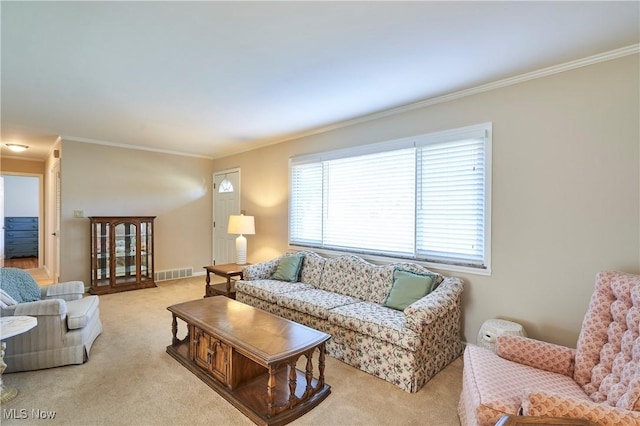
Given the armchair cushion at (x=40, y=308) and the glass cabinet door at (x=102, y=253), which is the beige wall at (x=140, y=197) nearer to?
the glass cabinet door at (x=102, y=253)

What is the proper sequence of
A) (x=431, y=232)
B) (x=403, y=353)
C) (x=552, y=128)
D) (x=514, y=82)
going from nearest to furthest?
1. (x=403, y=353)
2. (x=552, y=128)
3. (x=514, y=82)
4. (x=431, y=232)

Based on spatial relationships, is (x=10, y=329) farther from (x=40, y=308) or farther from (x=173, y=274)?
(x=173, y=274)

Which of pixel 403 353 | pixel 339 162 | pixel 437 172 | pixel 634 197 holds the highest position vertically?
pixel 339 162

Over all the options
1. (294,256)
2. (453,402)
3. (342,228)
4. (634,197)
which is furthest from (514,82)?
Answer: (294,256)

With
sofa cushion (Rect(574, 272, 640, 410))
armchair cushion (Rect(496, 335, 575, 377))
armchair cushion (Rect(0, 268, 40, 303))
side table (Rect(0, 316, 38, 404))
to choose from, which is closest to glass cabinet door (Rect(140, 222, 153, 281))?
armchair cushion (Rect(0, 268, 40, 303))

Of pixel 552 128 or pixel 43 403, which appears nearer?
pixel 43 403

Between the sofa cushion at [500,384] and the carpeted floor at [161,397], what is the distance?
441 millimetres

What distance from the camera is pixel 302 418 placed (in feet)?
6.57

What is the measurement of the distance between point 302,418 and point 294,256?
235 cm

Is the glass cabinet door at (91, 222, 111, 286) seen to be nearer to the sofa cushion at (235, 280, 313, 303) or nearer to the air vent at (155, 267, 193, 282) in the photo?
the air vent at (155, 267, 193, 282)

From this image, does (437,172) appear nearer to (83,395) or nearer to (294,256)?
(294,256)

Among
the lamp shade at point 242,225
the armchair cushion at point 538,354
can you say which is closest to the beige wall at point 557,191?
the armchair cushion at point 538,354

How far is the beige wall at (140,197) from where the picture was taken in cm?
493

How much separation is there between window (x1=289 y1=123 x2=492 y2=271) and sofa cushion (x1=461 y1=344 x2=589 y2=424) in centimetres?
111
